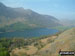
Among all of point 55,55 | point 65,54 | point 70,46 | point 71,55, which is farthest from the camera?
point 55,55

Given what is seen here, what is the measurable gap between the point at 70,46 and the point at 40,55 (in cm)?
946

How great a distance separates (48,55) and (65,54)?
2118 cm

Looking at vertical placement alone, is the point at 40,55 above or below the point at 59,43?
below

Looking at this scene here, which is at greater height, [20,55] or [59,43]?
[59,43]

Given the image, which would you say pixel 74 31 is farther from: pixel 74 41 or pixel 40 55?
pixel 40 55

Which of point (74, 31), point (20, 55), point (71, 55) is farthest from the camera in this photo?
point (20, 55)

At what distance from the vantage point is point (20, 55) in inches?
1852

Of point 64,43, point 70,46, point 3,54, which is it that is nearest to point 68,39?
point 64,43

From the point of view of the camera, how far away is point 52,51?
36750 mm

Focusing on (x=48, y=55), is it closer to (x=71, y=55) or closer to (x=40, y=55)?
(x=40, y=55)

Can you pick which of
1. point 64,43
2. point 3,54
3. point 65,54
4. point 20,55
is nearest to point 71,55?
point 65,54

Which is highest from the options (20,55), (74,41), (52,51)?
(74,41)

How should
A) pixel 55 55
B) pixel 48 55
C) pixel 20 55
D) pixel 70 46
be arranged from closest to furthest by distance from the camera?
pixel 70 46 → pixel 55 55 → pixel 48 55 → pixel 20 55

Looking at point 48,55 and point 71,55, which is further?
point 48,55
